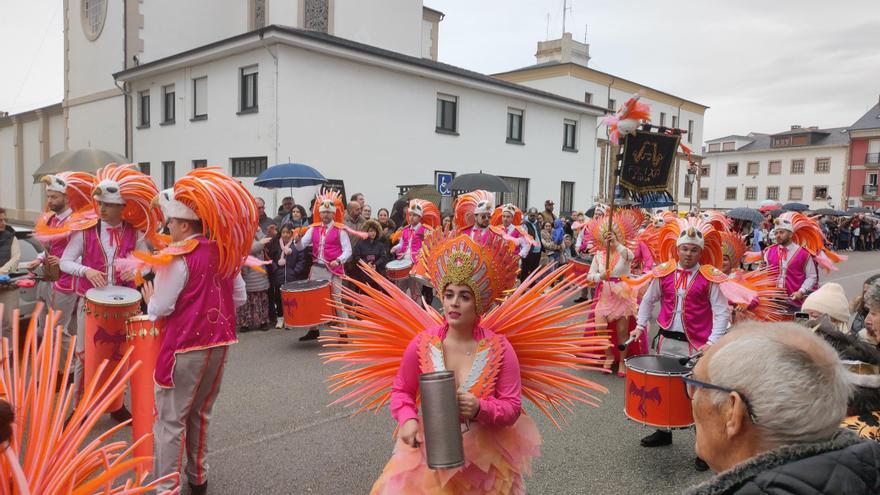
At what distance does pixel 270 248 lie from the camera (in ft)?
31.4

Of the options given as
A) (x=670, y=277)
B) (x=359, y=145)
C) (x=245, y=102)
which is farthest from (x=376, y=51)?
(x=670, y=277)

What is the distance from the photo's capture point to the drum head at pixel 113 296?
4.45 metres

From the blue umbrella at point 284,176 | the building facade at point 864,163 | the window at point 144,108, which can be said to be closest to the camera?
the blue umbrella at point 284,176

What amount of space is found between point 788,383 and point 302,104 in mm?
15994

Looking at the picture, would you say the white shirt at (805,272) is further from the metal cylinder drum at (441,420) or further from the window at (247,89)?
the window at (247,89)

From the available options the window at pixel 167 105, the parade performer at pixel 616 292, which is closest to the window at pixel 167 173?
the window at pixel 167 105

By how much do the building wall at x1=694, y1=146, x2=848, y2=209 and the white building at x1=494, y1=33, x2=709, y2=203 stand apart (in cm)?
1279

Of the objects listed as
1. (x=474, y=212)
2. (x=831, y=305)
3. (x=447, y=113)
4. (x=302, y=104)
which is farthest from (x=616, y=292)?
(x=447, y=113)

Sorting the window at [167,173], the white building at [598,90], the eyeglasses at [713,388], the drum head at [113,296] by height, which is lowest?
the drum head at [113,296]

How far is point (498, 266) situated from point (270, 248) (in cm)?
727

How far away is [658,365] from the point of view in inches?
179

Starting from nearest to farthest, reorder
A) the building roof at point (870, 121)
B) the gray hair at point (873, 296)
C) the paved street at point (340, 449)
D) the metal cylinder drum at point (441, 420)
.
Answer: the metal cylinder drum at point (441, 420) → the gray hair at point (873, 296) → the paved street at point (340, 449) → the building roof at point (870, 121)

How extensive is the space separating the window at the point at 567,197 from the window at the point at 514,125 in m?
4.00

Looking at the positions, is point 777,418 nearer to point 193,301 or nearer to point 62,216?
point 193,301
